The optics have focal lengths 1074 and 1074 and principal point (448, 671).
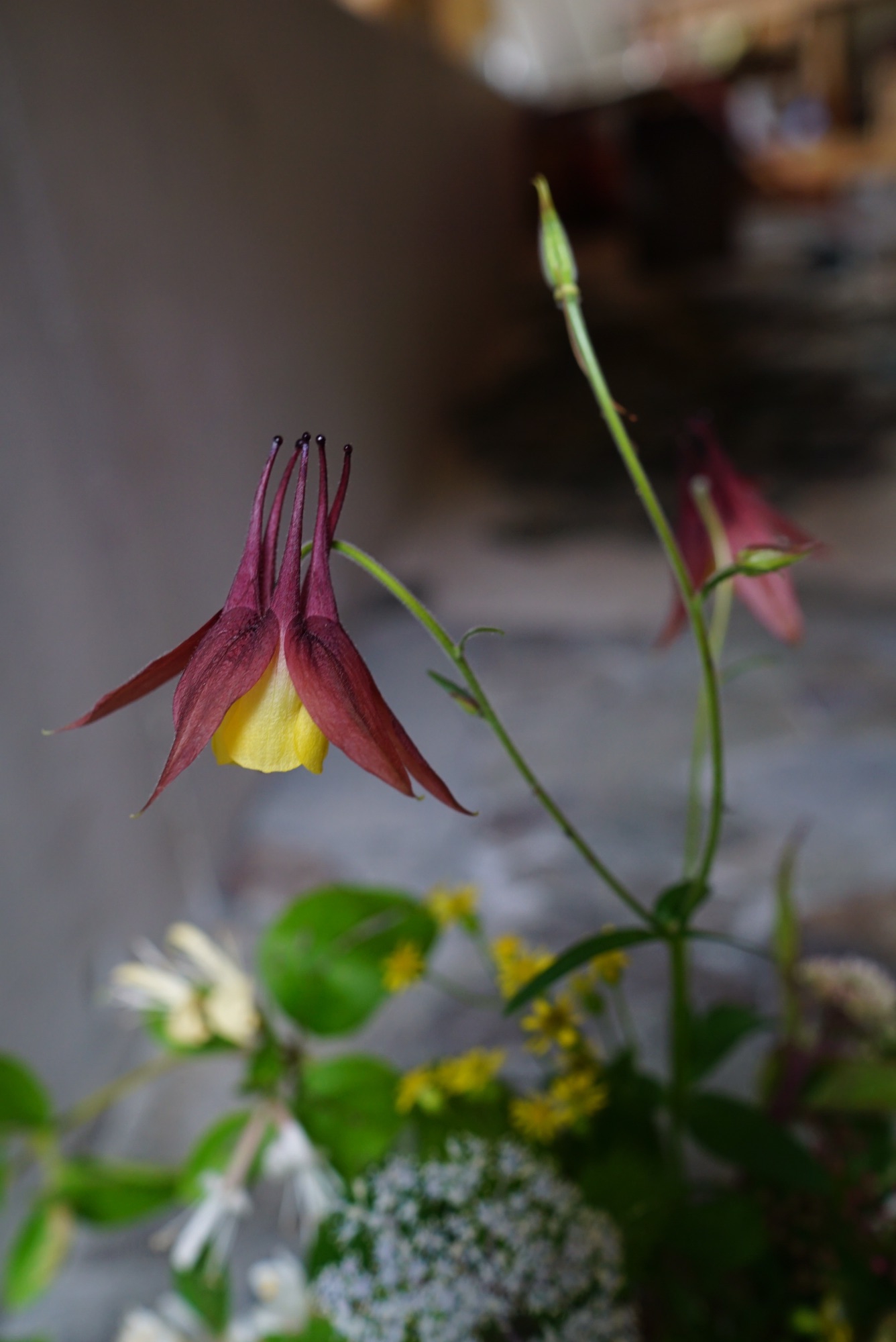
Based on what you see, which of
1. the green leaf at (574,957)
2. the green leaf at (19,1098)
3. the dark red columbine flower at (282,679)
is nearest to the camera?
the dark red columbine flower at (282,679)

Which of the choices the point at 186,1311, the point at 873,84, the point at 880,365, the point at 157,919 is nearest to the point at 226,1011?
the point at 186,1311

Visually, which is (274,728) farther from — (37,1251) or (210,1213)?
(37,1251)

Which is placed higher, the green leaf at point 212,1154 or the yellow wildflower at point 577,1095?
the yellow wildflower at point 577,1095

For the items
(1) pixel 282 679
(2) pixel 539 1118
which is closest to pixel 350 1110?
(2) pixel 539 1118

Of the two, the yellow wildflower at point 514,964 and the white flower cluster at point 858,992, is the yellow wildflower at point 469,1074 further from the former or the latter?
the white flower cluster at point 858,992

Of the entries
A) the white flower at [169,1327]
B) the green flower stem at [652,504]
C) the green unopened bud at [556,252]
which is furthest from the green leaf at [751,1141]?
the green unopened bud at [556,252]

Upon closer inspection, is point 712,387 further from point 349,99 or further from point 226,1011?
point 226,1011
